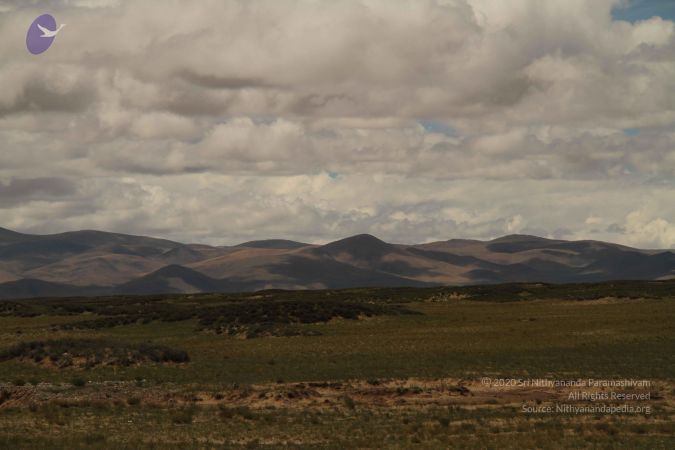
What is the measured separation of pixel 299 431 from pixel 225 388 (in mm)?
11894

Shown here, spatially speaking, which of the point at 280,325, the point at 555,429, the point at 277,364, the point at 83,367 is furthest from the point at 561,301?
the point at 555,429

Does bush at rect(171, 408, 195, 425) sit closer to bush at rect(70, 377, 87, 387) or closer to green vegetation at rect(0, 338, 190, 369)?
bush at rect(70, 377, 87, 387)

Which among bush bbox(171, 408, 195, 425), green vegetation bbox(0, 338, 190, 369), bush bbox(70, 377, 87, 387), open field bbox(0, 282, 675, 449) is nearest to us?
open field bbox(0, 282, 675, 449)

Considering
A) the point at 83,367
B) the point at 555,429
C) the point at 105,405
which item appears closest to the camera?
the point at 555,429

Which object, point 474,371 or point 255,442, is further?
point 474,371

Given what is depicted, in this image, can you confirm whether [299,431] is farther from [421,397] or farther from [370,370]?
[370,370]

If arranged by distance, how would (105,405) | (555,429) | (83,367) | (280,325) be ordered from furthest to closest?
(280,325)
(83,367)
(105,405)
(555,429)

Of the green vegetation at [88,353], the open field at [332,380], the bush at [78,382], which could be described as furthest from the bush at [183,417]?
the green vegetation at [88,353]

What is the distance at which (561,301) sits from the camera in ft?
397

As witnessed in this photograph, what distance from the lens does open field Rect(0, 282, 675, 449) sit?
98.0ft

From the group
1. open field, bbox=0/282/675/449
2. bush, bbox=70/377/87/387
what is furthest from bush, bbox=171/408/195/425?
bush, bbox=70/377/87/387

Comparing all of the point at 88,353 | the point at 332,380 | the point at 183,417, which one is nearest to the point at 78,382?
the point at 88,353

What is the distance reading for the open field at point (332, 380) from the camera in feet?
98.0

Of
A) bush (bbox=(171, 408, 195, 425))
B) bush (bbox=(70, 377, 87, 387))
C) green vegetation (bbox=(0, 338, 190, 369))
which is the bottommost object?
bush (bbox=(171, 408, 195, 425))
